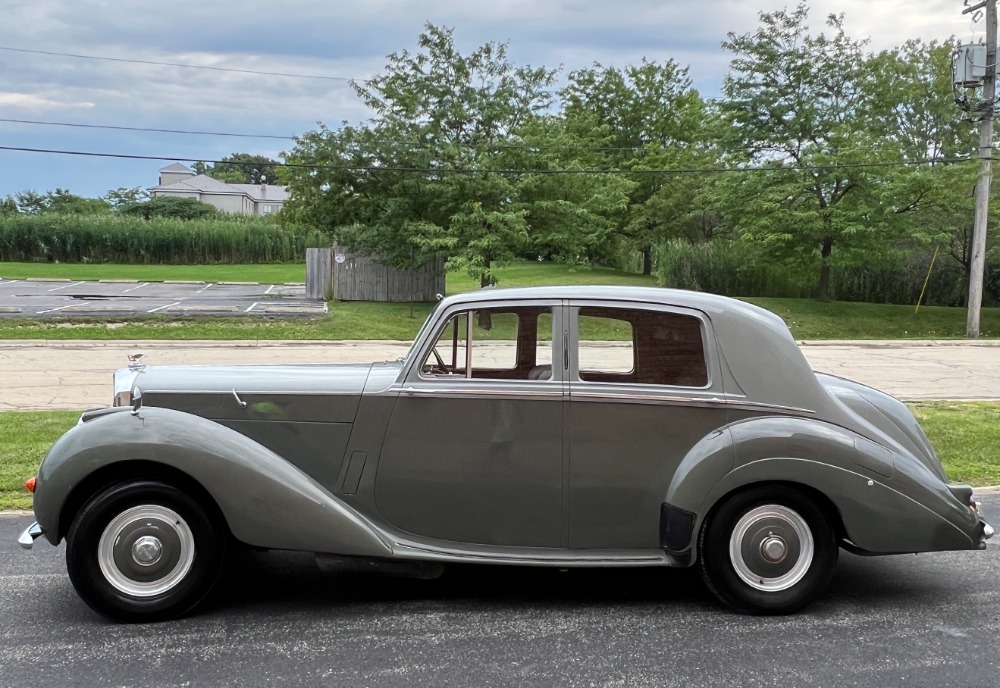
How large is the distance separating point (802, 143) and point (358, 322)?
15.9 m

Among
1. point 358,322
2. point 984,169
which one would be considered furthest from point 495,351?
point 984,169

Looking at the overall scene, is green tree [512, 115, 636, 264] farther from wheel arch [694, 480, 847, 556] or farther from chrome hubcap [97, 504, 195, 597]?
chrome hubcap [97, 504, 195, 597]

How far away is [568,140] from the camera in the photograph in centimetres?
2331

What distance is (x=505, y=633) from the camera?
150 inches

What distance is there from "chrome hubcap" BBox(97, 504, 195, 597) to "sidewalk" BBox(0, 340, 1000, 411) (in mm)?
6508

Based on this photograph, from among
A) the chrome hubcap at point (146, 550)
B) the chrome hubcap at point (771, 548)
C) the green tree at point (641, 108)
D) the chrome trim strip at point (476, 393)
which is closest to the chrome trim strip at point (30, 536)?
the chrome hubcap at point (146, 550)

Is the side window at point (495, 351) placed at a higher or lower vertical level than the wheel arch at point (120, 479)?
higher

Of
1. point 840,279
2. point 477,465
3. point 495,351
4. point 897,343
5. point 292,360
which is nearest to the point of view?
point 477,465

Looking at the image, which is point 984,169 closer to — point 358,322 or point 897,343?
point 897,343

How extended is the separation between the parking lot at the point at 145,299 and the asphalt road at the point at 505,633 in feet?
57.9

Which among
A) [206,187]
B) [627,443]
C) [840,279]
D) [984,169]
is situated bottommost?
[627,443]

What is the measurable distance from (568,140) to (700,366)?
66.0ft

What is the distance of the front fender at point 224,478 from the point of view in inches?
151

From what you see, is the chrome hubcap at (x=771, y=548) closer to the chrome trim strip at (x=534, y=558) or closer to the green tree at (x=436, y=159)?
the chrome trim strip at (x=534, y=558)
